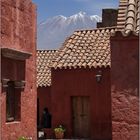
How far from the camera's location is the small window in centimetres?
1427

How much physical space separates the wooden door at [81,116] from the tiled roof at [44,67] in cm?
358

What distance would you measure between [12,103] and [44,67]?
1386 centimetres

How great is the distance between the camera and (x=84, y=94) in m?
22.5

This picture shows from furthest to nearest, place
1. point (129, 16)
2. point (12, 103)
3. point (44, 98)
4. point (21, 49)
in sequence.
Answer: point (44, 98), point (21, 49), point (12, 103), point (129, 16)

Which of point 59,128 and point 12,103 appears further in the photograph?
point 59,128

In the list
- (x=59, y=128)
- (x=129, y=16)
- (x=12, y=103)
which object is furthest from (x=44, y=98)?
(x=129, y=16)

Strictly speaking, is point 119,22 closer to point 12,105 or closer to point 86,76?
point 12,105

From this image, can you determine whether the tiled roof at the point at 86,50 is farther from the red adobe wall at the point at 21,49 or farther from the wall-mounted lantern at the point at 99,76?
the red adobe wall at the point at 21,49

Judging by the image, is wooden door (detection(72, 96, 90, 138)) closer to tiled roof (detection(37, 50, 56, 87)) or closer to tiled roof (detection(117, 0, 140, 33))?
tiled roof (detection(37, 50, 56, 87))

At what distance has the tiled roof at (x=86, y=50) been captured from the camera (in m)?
22.5

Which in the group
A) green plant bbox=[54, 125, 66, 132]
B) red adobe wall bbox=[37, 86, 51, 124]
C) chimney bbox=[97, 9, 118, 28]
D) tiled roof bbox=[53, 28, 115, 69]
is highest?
chimney bbox=[97, 9, 118, 28]

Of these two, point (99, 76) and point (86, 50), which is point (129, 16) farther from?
point (86, 50)

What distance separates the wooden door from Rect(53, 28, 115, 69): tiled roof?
165 centimetres

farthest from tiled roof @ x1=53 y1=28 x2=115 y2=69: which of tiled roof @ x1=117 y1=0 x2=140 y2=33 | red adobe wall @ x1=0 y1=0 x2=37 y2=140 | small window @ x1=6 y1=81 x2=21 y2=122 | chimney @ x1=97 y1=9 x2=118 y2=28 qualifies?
tiled roof @ x1=117 y1=0 x2=140 y2=33
